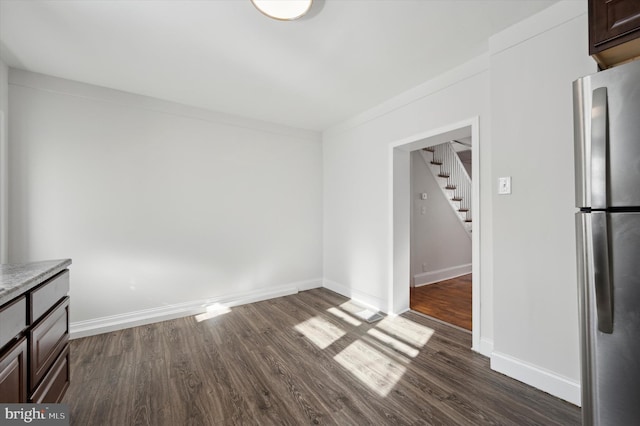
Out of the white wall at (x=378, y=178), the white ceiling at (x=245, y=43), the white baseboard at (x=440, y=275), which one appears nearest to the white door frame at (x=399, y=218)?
the white wall at (x=378, y=178)

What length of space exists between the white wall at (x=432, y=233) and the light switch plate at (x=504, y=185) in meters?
2.24

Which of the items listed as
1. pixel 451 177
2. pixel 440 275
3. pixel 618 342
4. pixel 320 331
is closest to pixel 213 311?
pixel 320 331

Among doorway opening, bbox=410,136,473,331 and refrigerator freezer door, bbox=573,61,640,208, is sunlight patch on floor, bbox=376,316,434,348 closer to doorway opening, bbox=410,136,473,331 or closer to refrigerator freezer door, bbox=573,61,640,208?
doorway opening, bbox=410,136,473,331

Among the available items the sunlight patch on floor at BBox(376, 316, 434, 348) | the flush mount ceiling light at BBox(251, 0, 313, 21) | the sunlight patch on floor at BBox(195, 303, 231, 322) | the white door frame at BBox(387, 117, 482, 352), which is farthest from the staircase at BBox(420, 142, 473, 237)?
the sunlight patch on floor at BBox(195, 303, 231, 322)

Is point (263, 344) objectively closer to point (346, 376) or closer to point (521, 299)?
point (346, 376)

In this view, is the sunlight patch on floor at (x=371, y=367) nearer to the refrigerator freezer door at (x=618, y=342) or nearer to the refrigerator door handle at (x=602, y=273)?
the refrigerator freezer door at (x=618, y=342)

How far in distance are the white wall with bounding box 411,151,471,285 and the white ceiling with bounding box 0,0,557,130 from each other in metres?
1.82

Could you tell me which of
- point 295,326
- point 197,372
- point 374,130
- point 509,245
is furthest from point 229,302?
point 509,245

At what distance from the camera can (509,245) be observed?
6.67 feet

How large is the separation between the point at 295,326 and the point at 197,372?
1.09 m

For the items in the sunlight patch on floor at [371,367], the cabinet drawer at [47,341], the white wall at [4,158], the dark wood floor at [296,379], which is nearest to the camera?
the cabinet drawer at [47,341]

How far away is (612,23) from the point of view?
45.7 inches

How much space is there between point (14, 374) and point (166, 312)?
2260mm

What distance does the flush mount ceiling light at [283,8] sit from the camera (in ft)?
5.46
